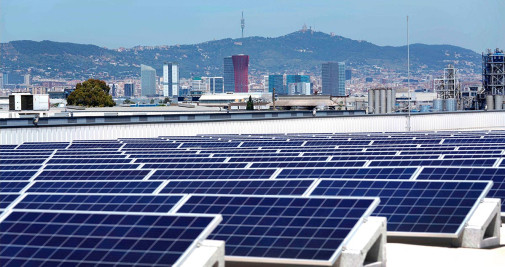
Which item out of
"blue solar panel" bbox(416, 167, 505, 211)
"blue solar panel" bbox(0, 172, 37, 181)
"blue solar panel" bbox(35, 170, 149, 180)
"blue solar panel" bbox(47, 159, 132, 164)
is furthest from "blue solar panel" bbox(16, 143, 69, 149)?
"blue solar panel" bbox(416, 167, 505, 211)

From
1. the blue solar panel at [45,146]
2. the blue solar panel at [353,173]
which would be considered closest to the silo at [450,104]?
the blue solar panel at [45,146]

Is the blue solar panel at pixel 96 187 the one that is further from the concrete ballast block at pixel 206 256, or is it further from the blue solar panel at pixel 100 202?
the concrete ballast block at pixel 206 256

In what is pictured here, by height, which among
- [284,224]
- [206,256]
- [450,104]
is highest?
[450,104]

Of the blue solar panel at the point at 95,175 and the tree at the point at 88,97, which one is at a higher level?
the tree at the point at 88,97

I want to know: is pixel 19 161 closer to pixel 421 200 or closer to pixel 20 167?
pixel 20 167

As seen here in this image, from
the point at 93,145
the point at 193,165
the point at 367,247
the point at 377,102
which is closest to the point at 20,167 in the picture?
the point at 193,165

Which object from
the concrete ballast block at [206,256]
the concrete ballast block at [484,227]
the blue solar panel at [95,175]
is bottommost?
the concrete ballast block at [484,227]

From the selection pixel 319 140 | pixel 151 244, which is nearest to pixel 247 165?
pixel 151 244
